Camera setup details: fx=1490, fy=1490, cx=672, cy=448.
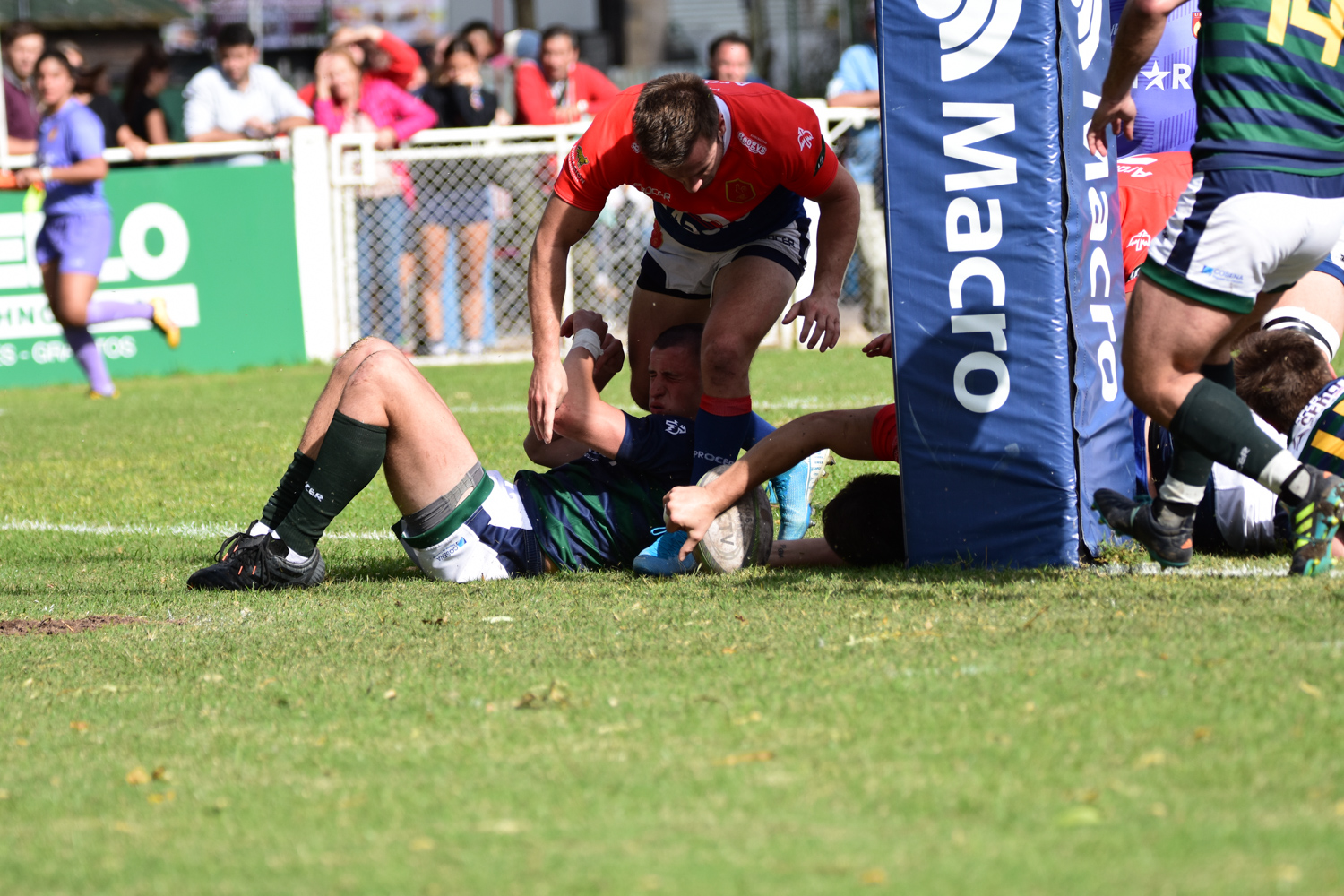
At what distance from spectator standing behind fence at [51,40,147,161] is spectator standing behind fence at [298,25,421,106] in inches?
79.1

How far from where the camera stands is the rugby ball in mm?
4750

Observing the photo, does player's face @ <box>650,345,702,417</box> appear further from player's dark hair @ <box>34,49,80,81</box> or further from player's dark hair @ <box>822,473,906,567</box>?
player's dark hair @ <box>34,49,80,81</box>

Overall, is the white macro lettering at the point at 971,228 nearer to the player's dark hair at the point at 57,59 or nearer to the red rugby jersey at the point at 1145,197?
the red rugby jersey at the point at 1145,197

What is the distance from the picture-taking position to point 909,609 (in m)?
4.03

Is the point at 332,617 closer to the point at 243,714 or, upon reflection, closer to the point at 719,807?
the point at 243,714

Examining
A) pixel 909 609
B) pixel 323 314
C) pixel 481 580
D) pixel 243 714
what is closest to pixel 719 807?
pixel 243 714

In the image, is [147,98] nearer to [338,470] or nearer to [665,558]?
[338,470]

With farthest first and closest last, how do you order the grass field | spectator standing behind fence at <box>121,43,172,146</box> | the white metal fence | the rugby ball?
spectator standing behind fence at <box>121,43,172,146</box>, the white metal fence, the rugby ball, the grass field

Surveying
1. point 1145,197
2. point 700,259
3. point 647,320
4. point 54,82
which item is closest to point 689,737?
point 700,259

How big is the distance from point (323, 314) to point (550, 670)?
10.5 meters

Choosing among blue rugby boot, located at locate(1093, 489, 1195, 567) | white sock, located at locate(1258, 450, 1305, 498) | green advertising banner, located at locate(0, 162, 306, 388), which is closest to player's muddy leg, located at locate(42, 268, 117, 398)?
green advertising banner, located at locate(0, 162, 306, 388)

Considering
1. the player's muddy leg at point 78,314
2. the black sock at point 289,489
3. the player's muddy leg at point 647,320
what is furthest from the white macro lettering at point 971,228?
the player's muddy leg at point 78,314

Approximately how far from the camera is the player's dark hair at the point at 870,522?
481 centimetres

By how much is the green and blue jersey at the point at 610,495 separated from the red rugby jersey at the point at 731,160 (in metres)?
0.82
